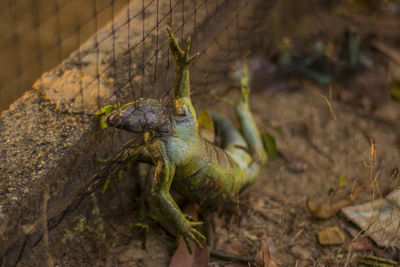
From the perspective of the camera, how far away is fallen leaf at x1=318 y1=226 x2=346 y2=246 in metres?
2.71

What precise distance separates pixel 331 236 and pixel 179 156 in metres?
1.19

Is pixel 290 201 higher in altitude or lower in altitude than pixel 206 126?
lower

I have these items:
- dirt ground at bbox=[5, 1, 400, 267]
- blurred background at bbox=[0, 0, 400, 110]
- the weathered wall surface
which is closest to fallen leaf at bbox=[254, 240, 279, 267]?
dirt ground at bbox=[5, 1, 400, 267]

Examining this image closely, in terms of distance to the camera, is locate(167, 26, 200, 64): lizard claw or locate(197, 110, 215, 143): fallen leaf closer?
locate(167, 26, 200, 64): lizard claw

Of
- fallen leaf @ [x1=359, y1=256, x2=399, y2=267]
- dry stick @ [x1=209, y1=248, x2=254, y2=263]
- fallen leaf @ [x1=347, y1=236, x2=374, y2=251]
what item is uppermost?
dry stick @ [x1=209, y1=248, x2=254, y2=263]

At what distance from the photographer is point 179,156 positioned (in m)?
2.31

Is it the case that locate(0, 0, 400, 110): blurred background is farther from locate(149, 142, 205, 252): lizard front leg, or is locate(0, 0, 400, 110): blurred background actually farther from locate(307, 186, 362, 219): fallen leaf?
locate(149, 142, 205, 252): lizard front leg

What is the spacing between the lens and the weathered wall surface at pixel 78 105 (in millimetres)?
2205

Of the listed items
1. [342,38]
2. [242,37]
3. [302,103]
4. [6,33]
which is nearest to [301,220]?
[302,103]

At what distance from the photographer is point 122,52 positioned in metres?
3.02

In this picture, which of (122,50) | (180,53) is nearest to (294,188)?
(180,53)

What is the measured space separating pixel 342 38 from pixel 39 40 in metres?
3.46

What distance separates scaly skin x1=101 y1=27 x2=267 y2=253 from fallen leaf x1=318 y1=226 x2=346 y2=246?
619 millimetres

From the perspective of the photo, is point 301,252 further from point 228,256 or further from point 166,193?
point 166,193
